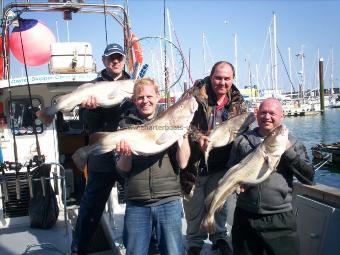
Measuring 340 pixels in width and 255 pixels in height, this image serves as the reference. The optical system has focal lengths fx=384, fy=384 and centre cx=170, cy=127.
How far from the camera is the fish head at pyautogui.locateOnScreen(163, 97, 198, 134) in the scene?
134 inches

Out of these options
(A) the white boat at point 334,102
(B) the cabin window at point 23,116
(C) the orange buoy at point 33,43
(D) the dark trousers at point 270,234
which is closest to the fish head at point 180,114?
(D) the dark trousers at point 270,234

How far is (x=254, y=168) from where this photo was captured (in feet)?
11.4

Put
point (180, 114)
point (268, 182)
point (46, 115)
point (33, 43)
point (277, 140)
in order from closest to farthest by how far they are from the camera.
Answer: point (277, 140) → point (180, 114) → point (268, 182) → point (46, 115) → point (33, 43)

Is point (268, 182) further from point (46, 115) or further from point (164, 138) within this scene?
point (46, 115)

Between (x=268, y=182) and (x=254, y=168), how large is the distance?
25cm

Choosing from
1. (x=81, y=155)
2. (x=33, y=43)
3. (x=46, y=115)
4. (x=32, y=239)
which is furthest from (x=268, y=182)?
(x=33, y=43)

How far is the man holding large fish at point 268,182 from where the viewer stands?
3.46 m

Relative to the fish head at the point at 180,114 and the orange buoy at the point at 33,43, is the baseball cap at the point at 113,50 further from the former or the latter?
the orange buoy at the point at 33,43

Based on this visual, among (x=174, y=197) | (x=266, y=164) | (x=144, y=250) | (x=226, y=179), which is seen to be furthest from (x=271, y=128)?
(x=144, y=250)

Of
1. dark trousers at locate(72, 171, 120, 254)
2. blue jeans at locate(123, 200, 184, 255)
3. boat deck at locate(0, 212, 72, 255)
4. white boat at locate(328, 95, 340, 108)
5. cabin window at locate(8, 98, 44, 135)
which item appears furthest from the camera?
white boat at locate(328, 95, 340, 108)

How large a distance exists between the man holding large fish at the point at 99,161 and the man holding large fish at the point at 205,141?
2.85 ft

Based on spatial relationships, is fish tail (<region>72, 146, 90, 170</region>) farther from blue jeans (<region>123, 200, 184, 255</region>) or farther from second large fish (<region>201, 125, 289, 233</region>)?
second large fish (<region>201, 125, 289, 233</region>)

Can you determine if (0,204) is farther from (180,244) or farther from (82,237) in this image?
(180,244)

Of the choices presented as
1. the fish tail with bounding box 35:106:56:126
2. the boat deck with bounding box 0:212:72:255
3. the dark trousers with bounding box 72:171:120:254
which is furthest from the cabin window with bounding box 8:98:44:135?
the fish tail with bounding box 35:106:56:126
